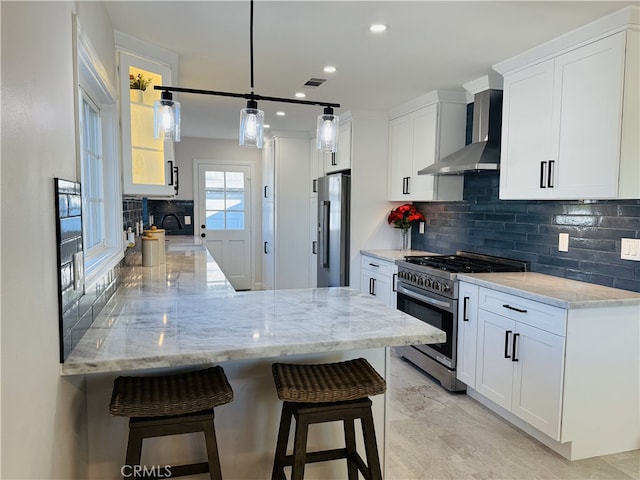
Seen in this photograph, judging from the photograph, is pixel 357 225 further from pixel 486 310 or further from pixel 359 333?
pixel 359 333

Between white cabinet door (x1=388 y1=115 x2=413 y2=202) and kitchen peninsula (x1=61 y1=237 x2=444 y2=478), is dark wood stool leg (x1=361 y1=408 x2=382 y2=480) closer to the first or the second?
kitchen peninsula (x1=61 y1=237 x2=444 y2=478)

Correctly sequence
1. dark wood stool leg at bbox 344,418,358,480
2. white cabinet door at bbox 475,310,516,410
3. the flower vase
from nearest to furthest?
dark wood stool leg at bbox 344,418,358,480
white cabinet door at bbox 475,310,516,410
the flower vase

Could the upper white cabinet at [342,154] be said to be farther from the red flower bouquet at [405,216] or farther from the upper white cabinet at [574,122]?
the upper white cabinet at [574,122]

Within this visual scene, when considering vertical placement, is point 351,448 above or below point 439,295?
below

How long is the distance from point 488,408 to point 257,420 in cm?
193

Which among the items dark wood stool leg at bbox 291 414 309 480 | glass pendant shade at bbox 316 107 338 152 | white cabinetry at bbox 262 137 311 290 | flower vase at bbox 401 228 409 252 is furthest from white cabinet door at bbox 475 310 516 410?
white cabinetry at bbox 262 137 311 290

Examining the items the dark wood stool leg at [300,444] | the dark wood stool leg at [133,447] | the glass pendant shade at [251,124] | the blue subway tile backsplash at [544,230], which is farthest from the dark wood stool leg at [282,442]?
the blue subway tile backsplash at [544,230]

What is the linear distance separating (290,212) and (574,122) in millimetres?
4190

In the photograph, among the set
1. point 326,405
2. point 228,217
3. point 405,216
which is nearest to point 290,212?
point 228,217

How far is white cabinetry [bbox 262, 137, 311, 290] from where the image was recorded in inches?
248

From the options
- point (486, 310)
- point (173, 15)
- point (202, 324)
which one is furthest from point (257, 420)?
point (173, 15)

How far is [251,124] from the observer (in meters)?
1.98

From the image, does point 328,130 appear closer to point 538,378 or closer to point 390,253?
point 538,378

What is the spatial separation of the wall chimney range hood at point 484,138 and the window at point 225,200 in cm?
436
